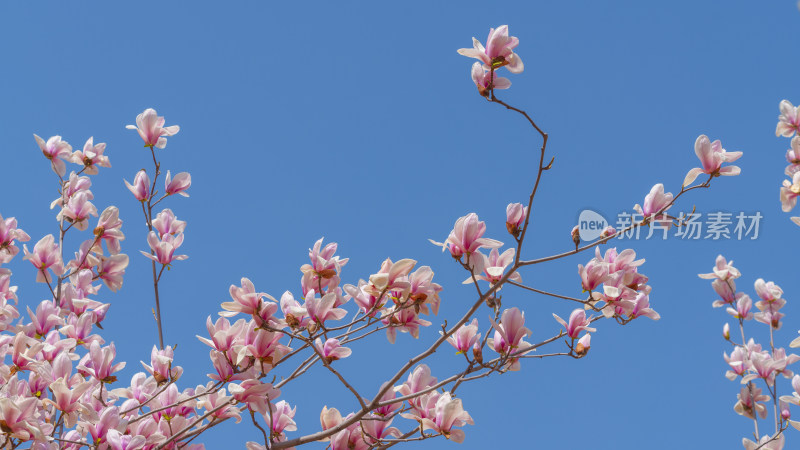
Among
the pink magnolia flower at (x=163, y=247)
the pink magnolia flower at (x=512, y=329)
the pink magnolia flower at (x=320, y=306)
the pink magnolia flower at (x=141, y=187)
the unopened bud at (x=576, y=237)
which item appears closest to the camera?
the pink magnolia flower at (x=320, y=306)

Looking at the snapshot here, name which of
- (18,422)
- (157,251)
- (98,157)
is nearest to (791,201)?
(157,251)

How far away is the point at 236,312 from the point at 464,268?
819mm

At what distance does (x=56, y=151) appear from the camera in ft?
11.3

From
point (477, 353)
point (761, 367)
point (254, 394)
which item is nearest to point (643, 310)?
point (477, 353)

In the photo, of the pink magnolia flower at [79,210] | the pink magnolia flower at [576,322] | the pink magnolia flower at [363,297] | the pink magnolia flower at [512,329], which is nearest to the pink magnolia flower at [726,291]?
the pink magnolia flower at [576,322]

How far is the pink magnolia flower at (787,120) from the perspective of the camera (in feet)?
12.3

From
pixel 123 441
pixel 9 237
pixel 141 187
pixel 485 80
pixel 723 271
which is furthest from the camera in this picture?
pixel 723 271

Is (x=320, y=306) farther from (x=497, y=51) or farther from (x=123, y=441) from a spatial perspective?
(x=497, y=51)

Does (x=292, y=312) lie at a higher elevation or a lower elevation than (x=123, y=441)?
higher

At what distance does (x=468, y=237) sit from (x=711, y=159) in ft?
3.43

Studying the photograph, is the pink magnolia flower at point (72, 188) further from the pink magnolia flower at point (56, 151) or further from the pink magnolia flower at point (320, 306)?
the pink magnolia flower at point (320, 306)

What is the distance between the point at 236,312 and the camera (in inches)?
83.6

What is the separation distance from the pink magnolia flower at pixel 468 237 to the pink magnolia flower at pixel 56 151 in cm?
236

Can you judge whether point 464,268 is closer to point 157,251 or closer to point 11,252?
point 157,251
